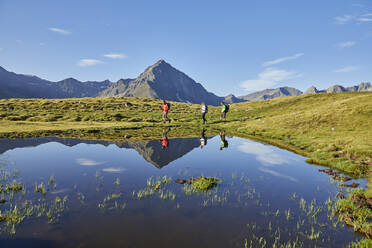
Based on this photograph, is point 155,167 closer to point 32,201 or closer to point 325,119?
point 32,201

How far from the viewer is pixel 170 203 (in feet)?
30.3

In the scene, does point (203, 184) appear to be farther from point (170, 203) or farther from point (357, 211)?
point (357, 211)

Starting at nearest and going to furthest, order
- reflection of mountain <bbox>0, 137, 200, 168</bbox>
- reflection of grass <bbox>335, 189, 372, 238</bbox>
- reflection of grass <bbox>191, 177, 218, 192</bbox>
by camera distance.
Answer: reflection of grass <bbox>335, 189, 372, 238</bbox> → reflection of grass <bbox>191, 177, 218, 192</bbox> → reflection of mountain <bbox>0, 137, 200, 168</bbox>

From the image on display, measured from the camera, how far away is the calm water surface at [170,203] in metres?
6.83

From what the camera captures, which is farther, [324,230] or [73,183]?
[73,183]

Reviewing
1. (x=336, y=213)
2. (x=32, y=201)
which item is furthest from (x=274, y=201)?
(x=32, y=201)

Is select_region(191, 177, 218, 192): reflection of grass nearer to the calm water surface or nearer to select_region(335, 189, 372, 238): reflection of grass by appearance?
the calm water surface

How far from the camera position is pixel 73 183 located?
1116 cm

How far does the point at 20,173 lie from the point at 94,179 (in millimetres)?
4532

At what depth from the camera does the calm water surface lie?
6832 mm

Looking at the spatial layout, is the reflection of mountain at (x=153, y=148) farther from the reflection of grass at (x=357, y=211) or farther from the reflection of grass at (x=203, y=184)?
the reflection of grass at (x=357, y=211)

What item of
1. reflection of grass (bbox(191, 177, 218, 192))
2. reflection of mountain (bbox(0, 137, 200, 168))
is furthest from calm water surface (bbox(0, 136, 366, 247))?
reflection of grass (bbox(191, 177, 218, 192))

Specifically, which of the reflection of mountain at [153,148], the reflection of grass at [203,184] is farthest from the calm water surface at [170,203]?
Result: the reflection of grass at [203,184]

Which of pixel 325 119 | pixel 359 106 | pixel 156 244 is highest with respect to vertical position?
pixel 359 106
